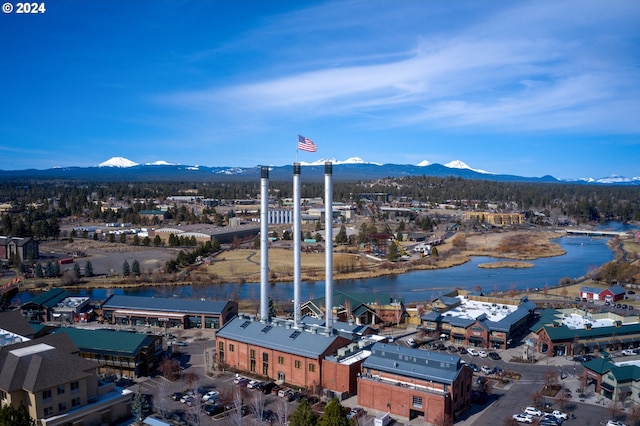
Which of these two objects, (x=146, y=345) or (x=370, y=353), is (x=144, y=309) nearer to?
(x=146, y=345)

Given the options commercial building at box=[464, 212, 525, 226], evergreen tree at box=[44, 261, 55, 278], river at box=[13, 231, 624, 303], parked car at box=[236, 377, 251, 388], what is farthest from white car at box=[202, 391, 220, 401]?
commercial building at box=[464, 212, 525, 226]

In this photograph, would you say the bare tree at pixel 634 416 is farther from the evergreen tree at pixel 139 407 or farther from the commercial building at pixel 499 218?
the commercial building at pixel 499 218

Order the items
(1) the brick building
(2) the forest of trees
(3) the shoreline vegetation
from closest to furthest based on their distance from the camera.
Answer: (1) the brick building, (3) the shoreline vegetation, (2) the forest of trees

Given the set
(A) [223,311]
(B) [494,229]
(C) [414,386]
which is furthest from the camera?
(B) [494,229]

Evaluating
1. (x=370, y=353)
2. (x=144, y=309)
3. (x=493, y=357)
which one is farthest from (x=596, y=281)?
(x=144, y=309)

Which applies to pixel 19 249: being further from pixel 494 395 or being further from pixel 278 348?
pixel 494 395

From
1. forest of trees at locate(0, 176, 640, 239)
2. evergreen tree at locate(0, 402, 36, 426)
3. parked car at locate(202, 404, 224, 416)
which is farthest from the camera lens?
forest of trees at locate(0, 176, 640, 239)

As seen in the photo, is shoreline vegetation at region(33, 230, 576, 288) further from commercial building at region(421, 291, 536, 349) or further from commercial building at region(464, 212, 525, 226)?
commercial building at region(421, 291, 536, 349)
